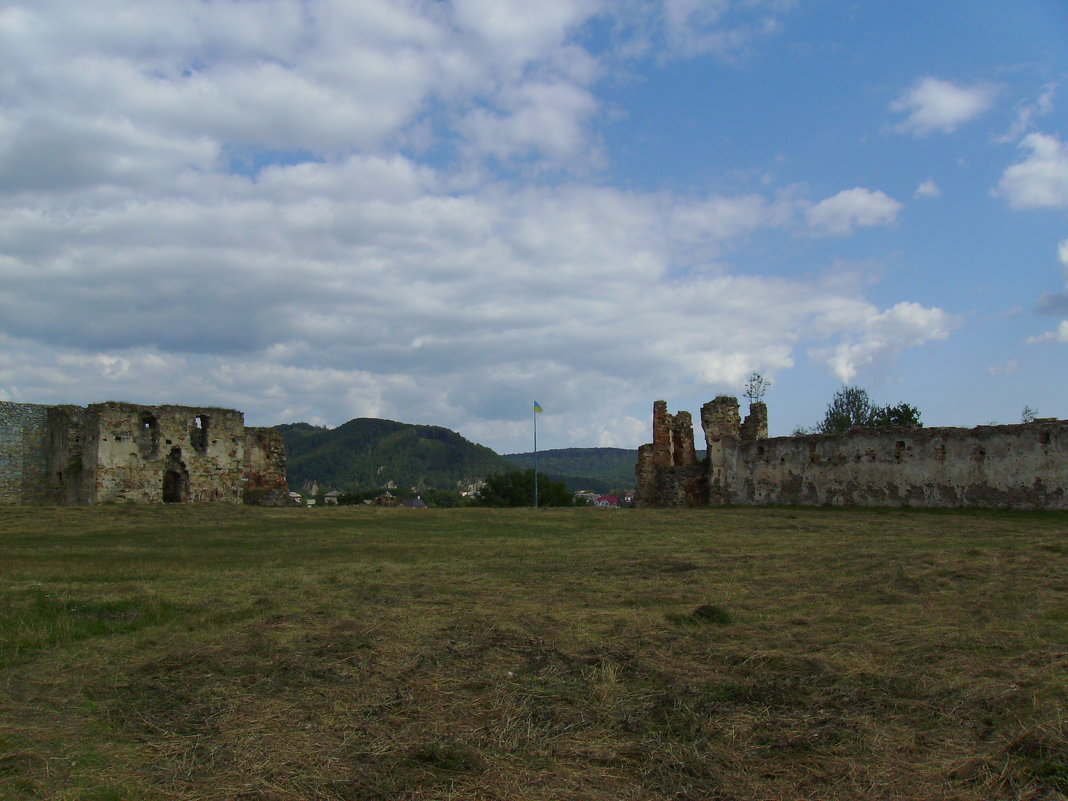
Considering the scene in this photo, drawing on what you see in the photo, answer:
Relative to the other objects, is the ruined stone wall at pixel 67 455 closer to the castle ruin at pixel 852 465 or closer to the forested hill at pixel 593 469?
the castle ruin at pixel 852 465

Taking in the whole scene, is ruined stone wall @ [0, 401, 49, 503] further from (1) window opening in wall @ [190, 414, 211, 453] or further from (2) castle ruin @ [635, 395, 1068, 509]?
(2) castle ruin @ [635, 395, 1068, 509]

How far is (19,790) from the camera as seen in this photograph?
12.1 ft

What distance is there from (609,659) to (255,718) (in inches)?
95.5

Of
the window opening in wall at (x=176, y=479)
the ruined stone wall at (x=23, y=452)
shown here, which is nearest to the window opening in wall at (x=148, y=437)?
the window opening in wall at (x=176, y=479)

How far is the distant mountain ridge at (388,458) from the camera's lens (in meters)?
118

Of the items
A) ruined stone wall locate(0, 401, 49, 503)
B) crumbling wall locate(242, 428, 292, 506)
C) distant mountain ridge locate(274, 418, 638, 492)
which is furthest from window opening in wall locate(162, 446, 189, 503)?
distant mountain ridge locate(274, 418, 638, 492)

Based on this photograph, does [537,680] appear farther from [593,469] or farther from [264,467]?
[593,469]

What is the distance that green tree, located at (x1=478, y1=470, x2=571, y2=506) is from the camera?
58.4 metres

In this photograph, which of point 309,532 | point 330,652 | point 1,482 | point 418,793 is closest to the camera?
point 418,793

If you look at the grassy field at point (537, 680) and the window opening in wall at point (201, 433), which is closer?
the grassy field at point (537, 680)

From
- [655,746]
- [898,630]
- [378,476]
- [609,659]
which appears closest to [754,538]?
[898,630]

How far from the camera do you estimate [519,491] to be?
59.1 metres

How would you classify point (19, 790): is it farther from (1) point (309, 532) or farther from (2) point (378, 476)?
(2) point (378, 476)

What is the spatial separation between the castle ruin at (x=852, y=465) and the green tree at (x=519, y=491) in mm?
27482
